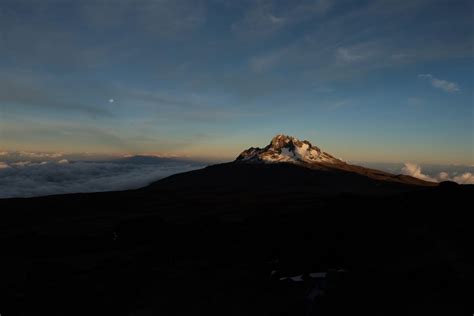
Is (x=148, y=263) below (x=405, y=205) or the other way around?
below

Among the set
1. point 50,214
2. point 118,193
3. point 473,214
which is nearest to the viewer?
point 473,214

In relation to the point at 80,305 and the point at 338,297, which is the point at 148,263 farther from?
the point at 338,297

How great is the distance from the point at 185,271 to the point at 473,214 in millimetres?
30486

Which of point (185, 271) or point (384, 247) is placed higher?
point (384, 247)

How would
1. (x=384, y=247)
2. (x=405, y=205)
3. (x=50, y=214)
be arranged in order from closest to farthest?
(x=384, y=247), (x=405, y=205), (x=50, y=214)

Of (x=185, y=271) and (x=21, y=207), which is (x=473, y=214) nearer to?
(x=185, y=271)

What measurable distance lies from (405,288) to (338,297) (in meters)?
5.39

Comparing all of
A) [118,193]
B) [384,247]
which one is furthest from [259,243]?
[118,193]

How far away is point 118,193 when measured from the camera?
598 ft

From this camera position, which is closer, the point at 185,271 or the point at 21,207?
the point at 185,271

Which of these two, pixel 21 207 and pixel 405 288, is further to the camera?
pixel 21 207

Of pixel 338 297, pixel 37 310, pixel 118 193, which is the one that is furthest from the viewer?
pixel 118 193

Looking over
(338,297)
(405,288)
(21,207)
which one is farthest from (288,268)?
(21,207)

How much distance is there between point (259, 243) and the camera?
48812 millimetres
